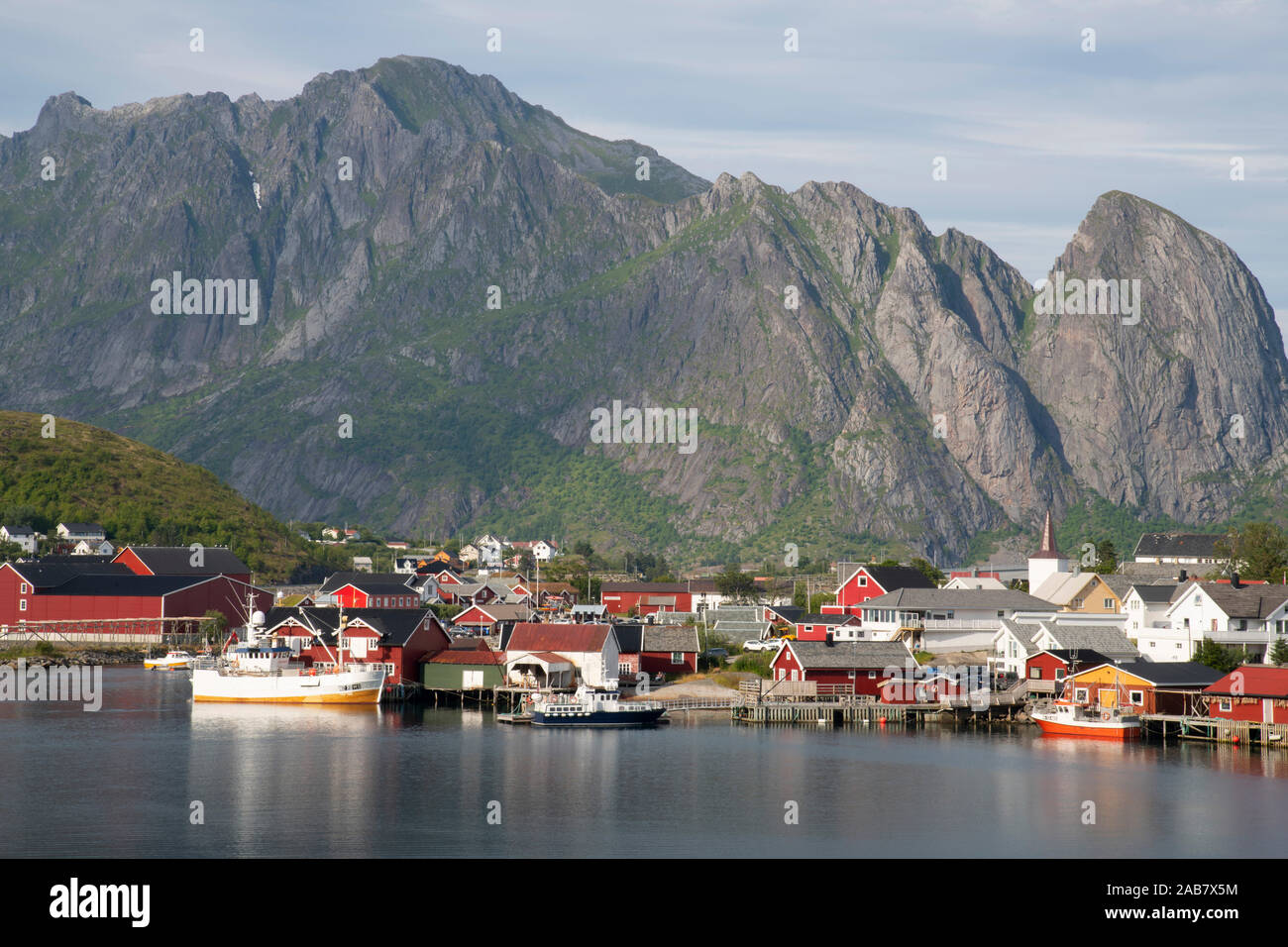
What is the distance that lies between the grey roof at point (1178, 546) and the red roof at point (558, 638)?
295 ft

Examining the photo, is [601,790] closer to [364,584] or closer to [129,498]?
[364,584]

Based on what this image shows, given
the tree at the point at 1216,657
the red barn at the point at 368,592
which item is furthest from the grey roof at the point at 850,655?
the red barn at the point at 368,592

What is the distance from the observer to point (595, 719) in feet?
261

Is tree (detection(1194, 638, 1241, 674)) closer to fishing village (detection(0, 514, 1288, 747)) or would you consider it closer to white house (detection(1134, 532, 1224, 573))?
fishing village (detection(0, 514, 1288, 747))

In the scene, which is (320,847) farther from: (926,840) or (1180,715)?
(1180,715)

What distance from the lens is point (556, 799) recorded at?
5597 cm

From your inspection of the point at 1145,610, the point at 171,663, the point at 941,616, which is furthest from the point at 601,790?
the point at 171,663

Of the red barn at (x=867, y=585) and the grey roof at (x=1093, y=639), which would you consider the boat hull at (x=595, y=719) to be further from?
the red barn at (x=867, y=585)

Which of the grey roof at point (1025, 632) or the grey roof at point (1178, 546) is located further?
the grey roof at point (1178, 546)

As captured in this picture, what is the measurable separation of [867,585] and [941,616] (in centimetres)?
1264

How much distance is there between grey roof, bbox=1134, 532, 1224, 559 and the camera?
517 ft

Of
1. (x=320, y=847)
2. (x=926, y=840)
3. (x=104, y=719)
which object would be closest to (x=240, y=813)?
(x=320, y=847)

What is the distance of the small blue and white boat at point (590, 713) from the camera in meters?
79.6

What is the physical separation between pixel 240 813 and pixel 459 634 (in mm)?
51244
